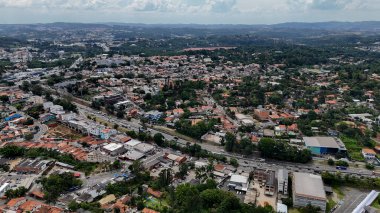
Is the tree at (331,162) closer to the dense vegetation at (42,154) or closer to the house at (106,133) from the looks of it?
the dense vegetation at (42,154)

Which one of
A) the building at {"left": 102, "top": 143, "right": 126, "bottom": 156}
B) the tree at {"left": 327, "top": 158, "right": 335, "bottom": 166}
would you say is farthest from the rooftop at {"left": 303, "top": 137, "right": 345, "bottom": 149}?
the building at {"left": 102, "top": 143, "right": 126, "bottom": 156}

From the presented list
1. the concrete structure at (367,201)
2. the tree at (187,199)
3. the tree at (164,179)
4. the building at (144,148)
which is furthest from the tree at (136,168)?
the concrete structure at (367,201)

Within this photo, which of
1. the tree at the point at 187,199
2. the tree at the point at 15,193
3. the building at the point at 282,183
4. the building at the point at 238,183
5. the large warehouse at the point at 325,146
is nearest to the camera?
the tree at the point at 187,199

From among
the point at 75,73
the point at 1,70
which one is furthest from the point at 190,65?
the point at 1,70

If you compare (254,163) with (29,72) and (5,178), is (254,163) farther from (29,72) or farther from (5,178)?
(29,72)

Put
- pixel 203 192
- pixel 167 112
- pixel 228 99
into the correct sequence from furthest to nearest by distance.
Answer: pixel 228 99, pixel 167 112, pixel 203 192

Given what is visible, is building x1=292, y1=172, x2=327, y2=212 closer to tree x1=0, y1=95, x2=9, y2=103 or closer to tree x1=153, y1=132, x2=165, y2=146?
tree x1=153, y1=132, x2=165, y2=146
